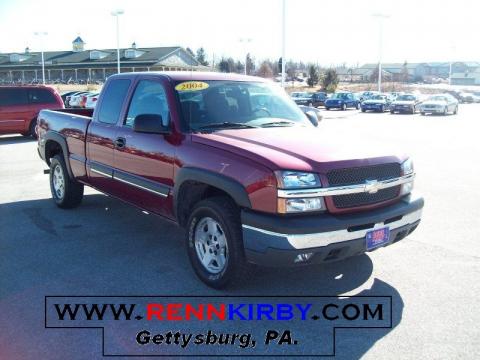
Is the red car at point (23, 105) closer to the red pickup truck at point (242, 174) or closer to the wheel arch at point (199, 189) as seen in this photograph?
the red pickup truck at point (242, 174)

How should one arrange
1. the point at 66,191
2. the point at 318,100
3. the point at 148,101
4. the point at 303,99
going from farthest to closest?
the point at 318,100 < the point at 303,99 < the point at 66,191 < the point at 148,101

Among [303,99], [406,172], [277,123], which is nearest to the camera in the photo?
[406,172]

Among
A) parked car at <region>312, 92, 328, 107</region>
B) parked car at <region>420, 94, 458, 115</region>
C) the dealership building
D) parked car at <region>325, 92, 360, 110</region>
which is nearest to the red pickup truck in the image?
parked car at <region>420, 94, 458, 115</region>

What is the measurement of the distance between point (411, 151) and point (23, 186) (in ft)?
33.9

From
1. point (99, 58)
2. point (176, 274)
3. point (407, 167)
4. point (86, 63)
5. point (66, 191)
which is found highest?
point (99, 58)

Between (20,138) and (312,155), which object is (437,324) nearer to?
(312,155)

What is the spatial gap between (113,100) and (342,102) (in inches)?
1522

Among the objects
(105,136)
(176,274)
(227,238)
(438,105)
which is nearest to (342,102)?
(438,105)

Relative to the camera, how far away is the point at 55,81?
79812 mm

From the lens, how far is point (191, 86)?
5.29 meters

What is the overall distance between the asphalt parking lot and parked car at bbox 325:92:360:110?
35.7 m

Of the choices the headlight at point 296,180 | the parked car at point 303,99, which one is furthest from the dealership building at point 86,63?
the headlight at point 296,180

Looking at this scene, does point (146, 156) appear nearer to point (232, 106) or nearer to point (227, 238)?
point (232, 106)

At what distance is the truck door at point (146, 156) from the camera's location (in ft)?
16.6
